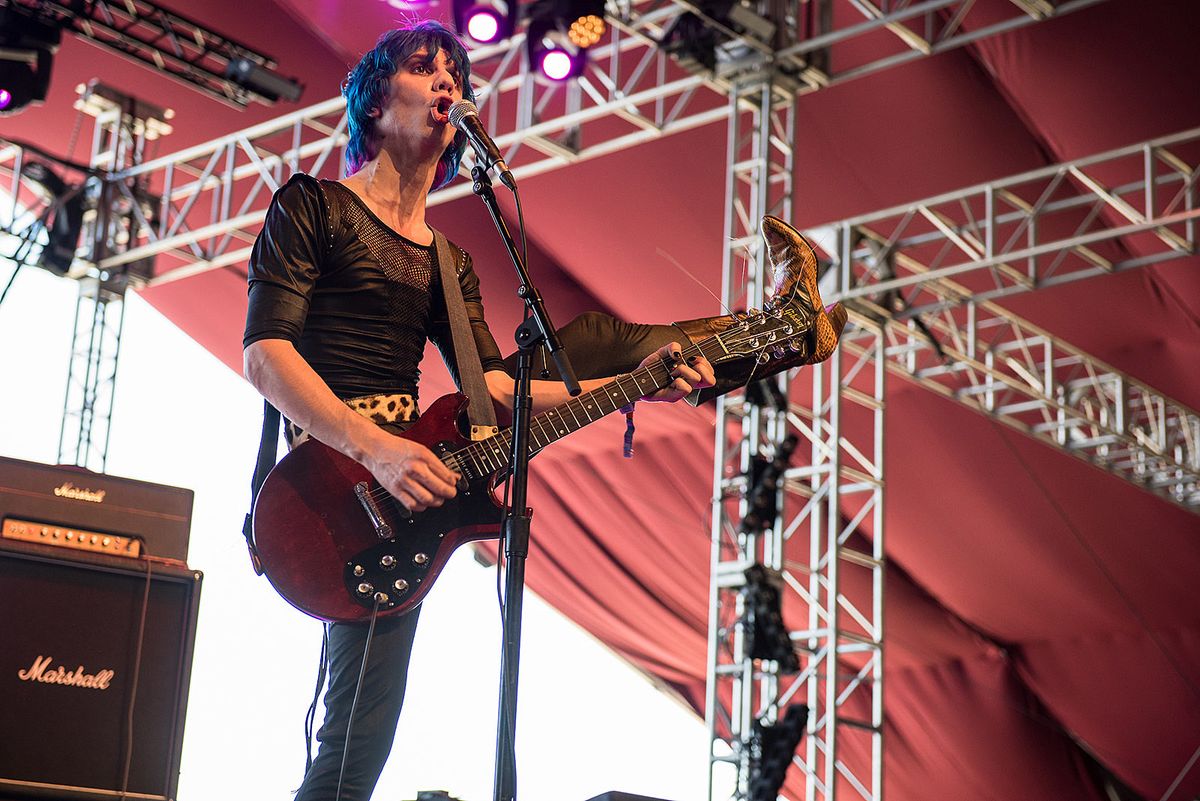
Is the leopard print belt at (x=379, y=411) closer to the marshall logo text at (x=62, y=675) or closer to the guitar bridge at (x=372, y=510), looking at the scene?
the guitar bridge at (x=372, y=510)

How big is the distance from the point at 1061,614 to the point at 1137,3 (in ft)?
18.1

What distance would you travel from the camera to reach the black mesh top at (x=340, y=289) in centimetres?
252

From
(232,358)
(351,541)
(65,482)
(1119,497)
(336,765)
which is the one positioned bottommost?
(336,765)

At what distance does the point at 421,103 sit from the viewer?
106 inches

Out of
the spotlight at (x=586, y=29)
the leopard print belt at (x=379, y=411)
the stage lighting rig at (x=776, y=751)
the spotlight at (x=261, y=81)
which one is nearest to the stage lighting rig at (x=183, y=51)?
the spotlight at (x=261, y=81)

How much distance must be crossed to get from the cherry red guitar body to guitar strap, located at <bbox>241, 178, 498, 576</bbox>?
55mm

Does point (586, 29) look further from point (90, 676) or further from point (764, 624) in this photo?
point (90, 676)

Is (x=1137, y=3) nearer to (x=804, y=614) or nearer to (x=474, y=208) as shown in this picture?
(x=474, y=208)

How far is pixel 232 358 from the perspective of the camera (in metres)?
11.3

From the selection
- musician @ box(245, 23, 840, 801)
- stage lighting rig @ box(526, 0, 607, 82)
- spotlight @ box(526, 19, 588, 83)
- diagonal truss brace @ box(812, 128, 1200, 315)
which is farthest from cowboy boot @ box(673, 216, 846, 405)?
diagonal truss brace @ box(812, 128, 1200, 315)

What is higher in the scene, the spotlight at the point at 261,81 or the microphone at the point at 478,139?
the spotlight at the point at 261,81

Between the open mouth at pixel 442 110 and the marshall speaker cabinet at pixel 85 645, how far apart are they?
1.13 m

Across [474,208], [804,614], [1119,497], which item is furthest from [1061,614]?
[474,208]

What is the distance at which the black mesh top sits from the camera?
2.52m
